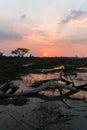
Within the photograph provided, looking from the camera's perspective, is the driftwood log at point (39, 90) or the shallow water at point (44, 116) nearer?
the shallow water at point (44, 116)

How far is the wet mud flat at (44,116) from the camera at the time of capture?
11.7 meters

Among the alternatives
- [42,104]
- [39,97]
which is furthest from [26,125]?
[39,97]

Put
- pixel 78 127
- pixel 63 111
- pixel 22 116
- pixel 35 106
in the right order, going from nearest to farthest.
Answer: pixel 78 127 → pixel 22 116 → pixel 63 111 → pixel 35 106

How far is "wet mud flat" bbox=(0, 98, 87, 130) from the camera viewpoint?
11711mm

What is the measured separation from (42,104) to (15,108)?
1.55 metres

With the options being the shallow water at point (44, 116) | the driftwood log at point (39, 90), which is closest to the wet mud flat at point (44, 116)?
the shallow water at point (44, 116)

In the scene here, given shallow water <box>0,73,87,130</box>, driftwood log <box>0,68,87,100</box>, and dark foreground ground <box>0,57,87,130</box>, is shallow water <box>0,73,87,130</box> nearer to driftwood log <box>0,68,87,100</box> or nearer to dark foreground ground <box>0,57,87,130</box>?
dark foreground ground <box>0,57,87,130</box>

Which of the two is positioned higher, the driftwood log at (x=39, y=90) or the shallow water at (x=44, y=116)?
the driftwood log at (x=39, y=90)

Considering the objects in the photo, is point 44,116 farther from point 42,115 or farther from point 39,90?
point 39,90

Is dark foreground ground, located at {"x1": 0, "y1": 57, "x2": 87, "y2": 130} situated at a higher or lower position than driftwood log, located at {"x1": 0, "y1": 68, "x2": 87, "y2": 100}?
lower

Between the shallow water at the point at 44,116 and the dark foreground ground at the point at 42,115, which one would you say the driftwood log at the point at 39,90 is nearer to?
the dark foreground ground at the point at 42,115

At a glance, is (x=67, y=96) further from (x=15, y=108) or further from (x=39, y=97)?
(x=15, y=108)

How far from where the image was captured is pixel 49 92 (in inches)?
786

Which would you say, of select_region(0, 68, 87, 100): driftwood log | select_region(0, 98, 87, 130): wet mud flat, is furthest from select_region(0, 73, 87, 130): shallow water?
select_region(0, 68, 87, 100): driftwood log
